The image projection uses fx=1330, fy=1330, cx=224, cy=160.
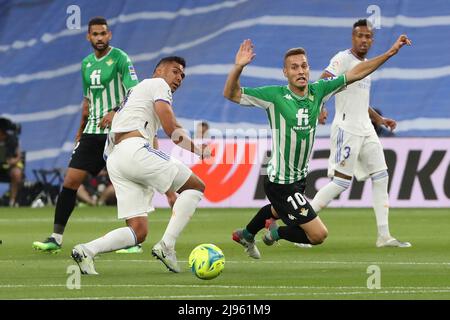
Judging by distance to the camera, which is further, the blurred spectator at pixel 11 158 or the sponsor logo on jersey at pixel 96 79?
the blurred spectator at pixel 11 158

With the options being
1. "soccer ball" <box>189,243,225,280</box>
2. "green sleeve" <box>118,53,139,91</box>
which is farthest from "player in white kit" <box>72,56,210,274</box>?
"green sleeve" <box>118,53,139,91</box>

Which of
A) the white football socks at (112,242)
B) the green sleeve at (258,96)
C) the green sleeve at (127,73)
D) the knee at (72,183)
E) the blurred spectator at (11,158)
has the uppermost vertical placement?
the green sleeve at (127,73)

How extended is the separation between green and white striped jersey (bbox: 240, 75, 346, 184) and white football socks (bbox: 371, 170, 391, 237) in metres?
2.04

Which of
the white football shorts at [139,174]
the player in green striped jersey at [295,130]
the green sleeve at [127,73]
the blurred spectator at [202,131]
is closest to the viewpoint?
the white football shorts at [139,174]

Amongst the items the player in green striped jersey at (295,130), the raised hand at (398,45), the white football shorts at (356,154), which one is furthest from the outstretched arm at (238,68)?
the white football shorts at (356,154)

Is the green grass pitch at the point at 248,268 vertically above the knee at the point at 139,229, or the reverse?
the knee at the point at 139,229

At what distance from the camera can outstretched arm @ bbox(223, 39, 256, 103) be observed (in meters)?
10.7

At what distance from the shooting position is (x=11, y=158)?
2447cm

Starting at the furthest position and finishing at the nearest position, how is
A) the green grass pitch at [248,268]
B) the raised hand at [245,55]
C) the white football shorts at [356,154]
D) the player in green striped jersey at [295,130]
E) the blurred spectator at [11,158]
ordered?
1. the blurred spectator at [11,158]
2. the white football shorts at [356,154]
3. the player in green striped jersey at [295,130]
4. the raised hand at [245,55]
5. the green grass pitch at [248,268]

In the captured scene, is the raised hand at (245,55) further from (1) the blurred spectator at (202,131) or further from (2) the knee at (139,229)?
(1) the blurred spectator at (202,131)

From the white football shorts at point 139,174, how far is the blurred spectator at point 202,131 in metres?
11.6

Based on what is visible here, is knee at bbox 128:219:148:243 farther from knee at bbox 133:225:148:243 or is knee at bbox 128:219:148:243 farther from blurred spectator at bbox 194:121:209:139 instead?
blurred spectator at bbox 194:121:209:139

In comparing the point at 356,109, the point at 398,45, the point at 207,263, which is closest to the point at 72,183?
the point at 356,109

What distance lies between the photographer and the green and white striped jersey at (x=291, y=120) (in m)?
11.8
